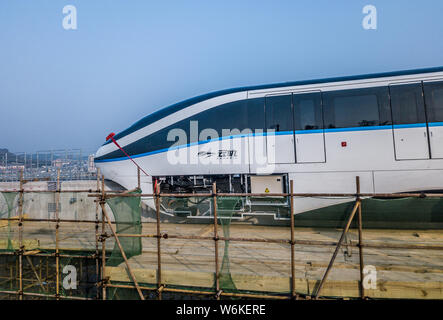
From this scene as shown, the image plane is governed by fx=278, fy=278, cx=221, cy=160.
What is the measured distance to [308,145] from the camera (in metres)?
8.02

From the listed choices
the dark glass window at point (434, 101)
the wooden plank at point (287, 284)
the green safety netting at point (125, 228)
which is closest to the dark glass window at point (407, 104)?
the dark glass window at point (434, 101)

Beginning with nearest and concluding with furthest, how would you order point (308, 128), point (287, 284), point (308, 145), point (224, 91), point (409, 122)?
point (287, 284) → point (409, 122) → point (308, 145) → point (308, 128) → point (224, 91)

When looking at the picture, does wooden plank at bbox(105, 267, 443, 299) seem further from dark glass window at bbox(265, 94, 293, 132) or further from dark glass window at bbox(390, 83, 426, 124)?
dark glass window at bbox(265, 94, 293, 132)

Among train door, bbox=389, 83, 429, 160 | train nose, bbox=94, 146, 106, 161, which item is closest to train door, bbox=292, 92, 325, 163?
train door, bbox=389, 83, 429, 160

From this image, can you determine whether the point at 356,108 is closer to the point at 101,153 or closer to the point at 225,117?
the point at 225,117

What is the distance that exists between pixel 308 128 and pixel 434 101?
322cm

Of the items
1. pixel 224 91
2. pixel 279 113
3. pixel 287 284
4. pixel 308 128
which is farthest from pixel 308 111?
pixel 287 284

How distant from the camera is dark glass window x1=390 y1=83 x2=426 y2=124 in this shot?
7367 millimetres

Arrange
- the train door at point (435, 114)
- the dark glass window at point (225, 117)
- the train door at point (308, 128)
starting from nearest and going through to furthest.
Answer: the train door at point (435, 114)
the train door at point (308, 128)
the dark glass window at point (225, 117)

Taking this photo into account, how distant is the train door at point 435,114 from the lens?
23.4ft

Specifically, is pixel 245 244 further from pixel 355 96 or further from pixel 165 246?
pixel 355 96

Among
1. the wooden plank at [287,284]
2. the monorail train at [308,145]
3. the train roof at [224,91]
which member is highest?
the train roof at [224,91]

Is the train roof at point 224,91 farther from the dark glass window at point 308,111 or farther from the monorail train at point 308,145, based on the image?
the dark glass window at point 308,111

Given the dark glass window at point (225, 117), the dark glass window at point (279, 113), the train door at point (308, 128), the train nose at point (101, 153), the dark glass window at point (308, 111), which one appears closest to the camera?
the train door at point (308, 128)
